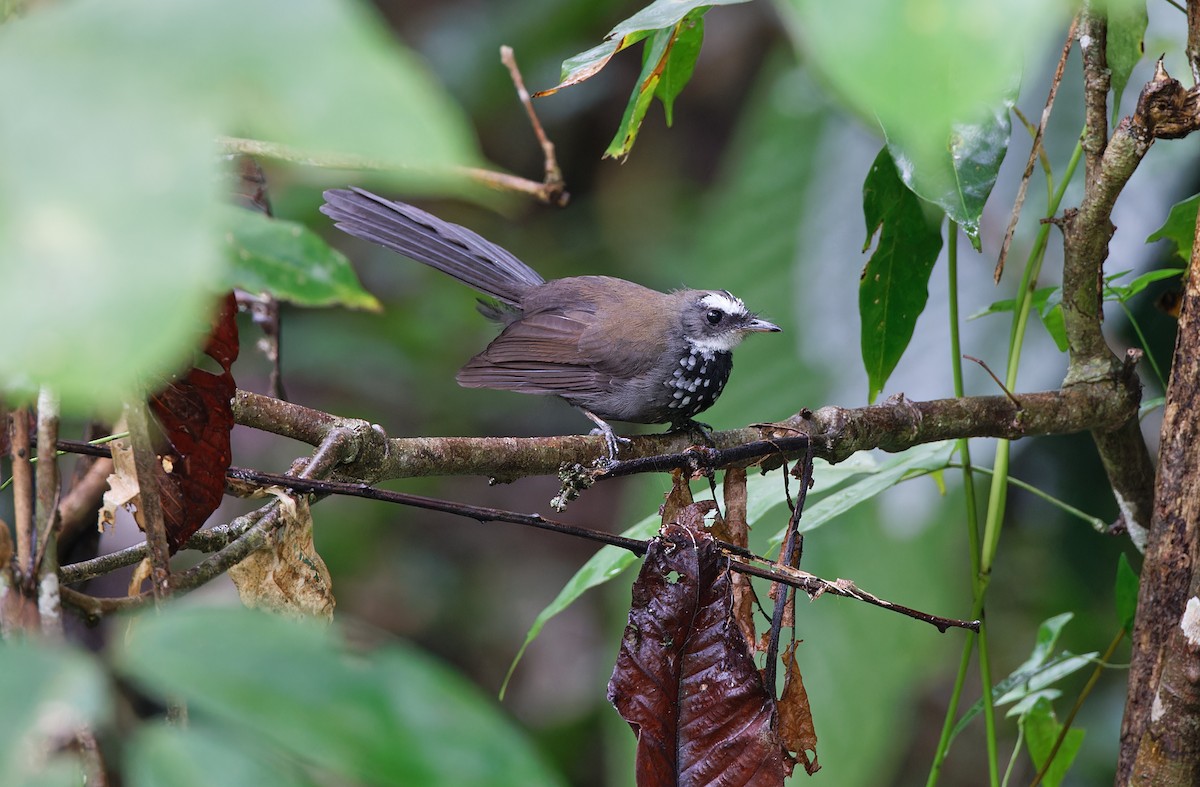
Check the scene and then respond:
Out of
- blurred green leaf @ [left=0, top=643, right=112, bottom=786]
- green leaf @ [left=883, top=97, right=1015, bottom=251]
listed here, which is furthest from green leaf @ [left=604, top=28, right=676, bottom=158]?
blurred green leaf @ [left=0, top=643, right=112, bottom=786]

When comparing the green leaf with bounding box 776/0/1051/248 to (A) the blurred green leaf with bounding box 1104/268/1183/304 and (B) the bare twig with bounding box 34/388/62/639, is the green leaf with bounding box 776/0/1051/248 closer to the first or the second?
(B) the bare twig with bounding box 34/388/62/639

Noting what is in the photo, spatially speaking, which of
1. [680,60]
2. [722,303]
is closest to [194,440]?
[680,60]

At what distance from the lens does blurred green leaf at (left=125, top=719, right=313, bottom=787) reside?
52cm

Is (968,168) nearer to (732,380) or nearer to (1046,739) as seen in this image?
(1046,739)

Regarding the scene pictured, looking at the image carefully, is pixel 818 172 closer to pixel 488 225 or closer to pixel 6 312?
pixel 488 225

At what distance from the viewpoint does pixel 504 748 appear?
58 cm

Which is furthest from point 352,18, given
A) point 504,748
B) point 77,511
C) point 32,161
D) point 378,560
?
point 378,560

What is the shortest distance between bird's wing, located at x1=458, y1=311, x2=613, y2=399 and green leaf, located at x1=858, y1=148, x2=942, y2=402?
1.32 meters

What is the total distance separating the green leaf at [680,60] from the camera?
1954mm

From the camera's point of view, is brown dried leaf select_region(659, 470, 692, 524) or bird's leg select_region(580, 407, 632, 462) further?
bird's leg select_region(580, 407, 632, 462)

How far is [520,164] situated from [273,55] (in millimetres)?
7229

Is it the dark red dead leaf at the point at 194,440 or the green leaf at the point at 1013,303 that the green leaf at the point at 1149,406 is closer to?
the green leaf at the point at 1013,303

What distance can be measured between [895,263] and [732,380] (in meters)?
2.01

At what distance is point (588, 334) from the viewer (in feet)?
11.1
